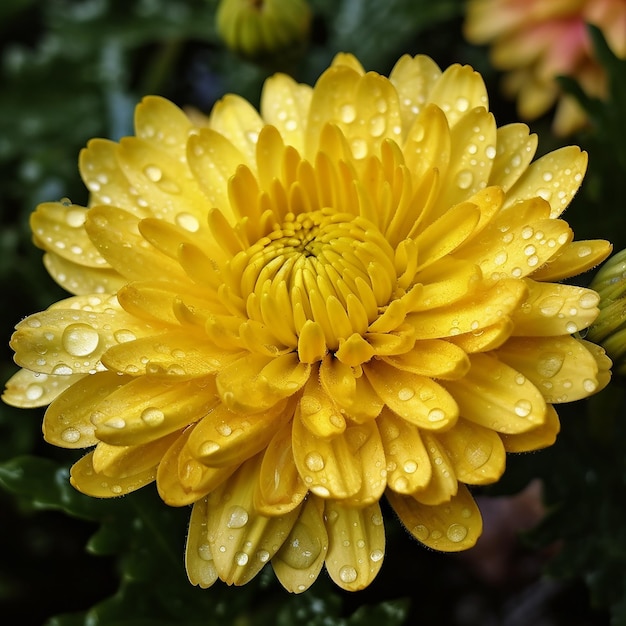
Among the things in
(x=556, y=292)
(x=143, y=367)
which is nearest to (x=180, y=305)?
(x=143, y=367)

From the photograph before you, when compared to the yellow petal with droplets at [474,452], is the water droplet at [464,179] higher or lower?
higher

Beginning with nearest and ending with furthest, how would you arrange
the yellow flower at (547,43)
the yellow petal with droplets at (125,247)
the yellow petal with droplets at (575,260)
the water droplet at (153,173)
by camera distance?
the yellow petal with droplets at (575,260) < the yellow petal with droplets at (125,247) < the water droplet at (153,173) < the yellow flower at (547,43)

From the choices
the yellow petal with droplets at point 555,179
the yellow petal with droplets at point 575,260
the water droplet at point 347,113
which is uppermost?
the water droplet at point 347,113

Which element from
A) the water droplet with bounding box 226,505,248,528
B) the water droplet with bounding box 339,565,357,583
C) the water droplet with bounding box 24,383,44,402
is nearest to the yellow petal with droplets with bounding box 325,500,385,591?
the water droplet with bounding box 339,565,357,583

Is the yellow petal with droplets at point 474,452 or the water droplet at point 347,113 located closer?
the yellow petal with droplets at point 474,452

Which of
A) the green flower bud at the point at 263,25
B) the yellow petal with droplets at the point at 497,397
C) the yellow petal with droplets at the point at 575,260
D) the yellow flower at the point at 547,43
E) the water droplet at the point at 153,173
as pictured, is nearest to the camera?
the yellow petal with droplets at the point at 497,397

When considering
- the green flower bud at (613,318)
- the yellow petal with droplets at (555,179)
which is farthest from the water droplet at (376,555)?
the yellow petal with droplets at (555,179)

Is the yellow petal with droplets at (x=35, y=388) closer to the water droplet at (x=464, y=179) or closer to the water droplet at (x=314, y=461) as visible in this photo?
the water droplet at (x=314, y=461)

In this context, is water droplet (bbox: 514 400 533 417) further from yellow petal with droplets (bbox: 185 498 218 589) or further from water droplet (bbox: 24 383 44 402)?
water droplet (bbox: 24 383 44 402)

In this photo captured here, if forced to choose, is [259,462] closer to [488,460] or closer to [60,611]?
[488,460]
